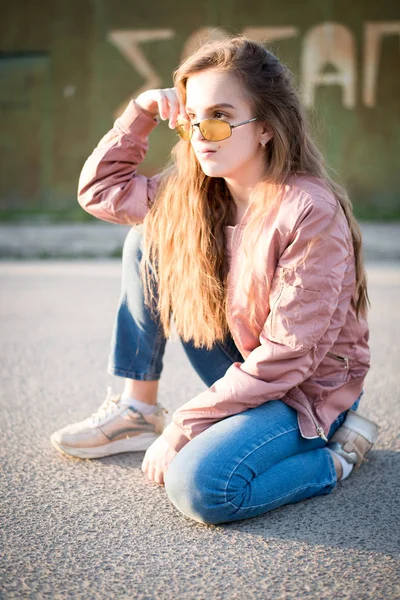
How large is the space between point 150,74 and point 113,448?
8.32 m

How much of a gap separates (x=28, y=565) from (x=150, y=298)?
3.30ft

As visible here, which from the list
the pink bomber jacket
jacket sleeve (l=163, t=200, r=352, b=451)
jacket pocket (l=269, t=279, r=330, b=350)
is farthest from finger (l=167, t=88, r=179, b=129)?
jacket pocket (l=269, t=279, r=330, b=350)

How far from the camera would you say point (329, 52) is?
32.9 feet

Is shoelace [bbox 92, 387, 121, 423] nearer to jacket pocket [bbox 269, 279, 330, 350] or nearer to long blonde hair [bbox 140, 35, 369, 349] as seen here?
long blonde hair [bbox 140, 35, 369, 349]

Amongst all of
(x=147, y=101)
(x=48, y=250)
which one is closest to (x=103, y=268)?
(x=48, y=250)

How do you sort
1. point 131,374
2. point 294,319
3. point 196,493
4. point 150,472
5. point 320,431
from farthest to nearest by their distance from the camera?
point 131,374 < point 150,472 < point 320,431 < point 294,319 < point 196,493

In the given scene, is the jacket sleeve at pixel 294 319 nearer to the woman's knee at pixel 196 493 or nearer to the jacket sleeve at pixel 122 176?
the woman's knee at pixel 196 493

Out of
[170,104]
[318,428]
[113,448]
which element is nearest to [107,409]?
Result: [113,448]

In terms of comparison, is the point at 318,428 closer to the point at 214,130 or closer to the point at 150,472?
the point at 150,472

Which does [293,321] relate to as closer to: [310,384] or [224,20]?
[310,384]

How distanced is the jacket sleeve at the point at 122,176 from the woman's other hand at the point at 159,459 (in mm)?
811

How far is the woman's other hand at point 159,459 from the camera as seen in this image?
95.7 inches

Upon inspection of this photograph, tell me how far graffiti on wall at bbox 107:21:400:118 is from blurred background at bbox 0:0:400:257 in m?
0.01

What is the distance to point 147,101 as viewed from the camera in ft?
9.00
